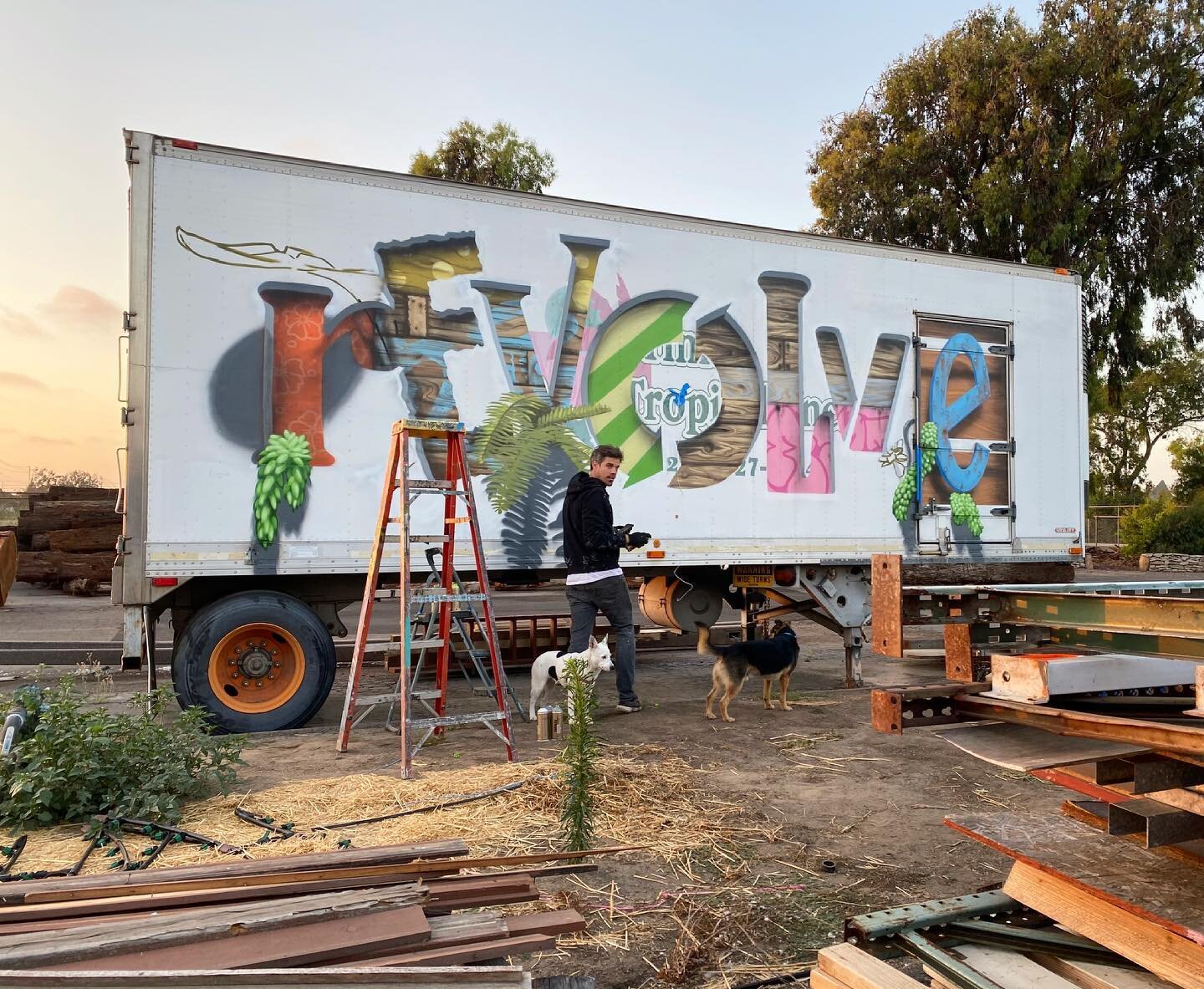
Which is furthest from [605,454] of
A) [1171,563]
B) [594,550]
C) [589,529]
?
[1171,563]

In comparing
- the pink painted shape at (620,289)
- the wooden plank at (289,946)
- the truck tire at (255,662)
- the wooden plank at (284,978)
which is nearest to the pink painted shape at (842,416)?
the pink painted shape at (620,289)

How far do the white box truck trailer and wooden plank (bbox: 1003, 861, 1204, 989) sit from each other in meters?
5.20

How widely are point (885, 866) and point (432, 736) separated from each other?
12.1 ft

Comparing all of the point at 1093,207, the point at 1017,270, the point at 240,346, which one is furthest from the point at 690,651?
the point at 1093,207

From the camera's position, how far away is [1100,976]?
2.70 metres

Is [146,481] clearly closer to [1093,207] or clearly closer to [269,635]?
[269,635]

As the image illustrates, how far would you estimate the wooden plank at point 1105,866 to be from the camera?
2611mm

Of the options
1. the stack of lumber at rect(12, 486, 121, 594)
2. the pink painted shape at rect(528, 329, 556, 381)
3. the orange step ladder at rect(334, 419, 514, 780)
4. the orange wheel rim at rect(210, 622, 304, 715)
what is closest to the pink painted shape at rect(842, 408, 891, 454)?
the pink painted shape at rect(528, 329, 556, 381)

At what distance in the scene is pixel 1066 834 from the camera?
323 cm

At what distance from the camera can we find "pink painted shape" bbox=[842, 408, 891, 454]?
901 centimetres

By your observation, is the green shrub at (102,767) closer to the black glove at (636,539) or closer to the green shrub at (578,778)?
the green shrub at (578,778)

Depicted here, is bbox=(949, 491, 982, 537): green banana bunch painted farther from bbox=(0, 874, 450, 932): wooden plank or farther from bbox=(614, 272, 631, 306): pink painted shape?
bbox=(0, 874, 450, 932): wooden plank

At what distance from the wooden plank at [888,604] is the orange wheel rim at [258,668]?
Result: 205 inches

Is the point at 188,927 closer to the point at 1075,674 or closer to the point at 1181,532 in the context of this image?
the point at 1075,674
